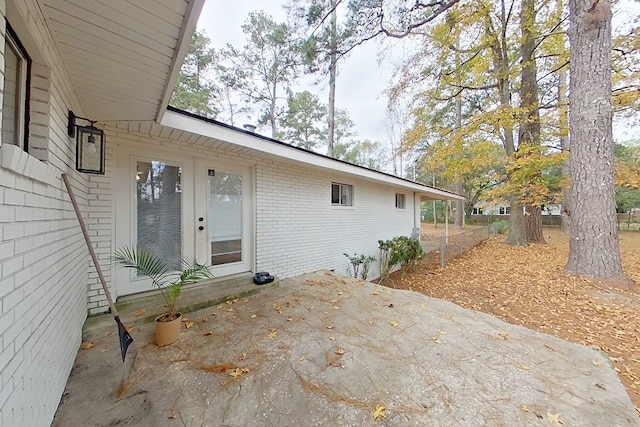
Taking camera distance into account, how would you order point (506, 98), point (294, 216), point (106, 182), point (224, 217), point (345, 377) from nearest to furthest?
1. point (345, 377)
2. point (106, 182)
3. point (224, 217)
4. point (294, 216)
5. point (506, 98)

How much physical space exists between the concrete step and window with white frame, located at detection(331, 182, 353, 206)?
301cm

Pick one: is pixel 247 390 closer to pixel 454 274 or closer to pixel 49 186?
pixel 49 186

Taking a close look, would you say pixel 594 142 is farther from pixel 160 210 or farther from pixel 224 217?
pixel 160 210

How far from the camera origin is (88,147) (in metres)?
2.57

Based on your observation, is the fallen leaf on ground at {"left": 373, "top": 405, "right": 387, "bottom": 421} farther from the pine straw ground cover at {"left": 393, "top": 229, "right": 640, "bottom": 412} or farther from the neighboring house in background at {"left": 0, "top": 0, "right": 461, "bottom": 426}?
the pine straw ground cover at {"left": 393, "top": 229, "right": 640, "bottom": 412}

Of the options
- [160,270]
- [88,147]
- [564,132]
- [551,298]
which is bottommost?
[551,298]

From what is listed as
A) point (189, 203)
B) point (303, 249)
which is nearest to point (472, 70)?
point (303, 249)

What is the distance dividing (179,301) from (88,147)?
2.05 metres

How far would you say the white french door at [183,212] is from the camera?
3.29 metres

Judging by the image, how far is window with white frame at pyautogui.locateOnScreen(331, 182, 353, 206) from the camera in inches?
260

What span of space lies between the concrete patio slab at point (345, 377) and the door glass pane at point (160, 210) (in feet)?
3.67

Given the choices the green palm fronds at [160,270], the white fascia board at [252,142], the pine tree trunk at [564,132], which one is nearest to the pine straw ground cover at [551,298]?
the pine tree trunk at [564,132]

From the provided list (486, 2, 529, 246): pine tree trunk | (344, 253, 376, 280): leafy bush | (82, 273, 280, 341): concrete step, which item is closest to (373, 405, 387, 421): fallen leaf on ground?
(82, 273, 280, 341): concrete step

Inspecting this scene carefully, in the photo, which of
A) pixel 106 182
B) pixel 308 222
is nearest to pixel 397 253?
pixel 308 222
